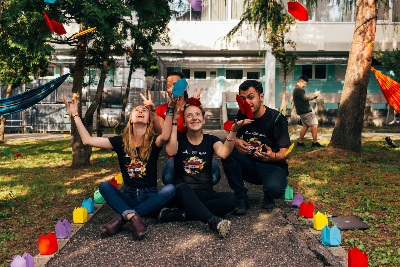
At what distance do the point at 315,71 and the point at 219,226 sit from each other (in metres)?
20.4

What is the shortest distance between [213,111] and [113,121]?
628cm

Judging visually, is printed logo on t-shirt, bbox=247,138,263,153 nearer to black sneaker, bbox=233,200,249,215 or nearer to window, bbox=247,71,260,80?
black sneaker, bbox=233,200,249,215

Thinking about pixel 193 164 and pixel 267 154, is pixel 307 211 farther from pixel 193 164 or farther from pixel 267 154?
pixel 193 164

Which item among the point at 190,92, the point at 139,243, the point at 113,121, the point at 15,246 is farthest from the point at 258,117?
the point at 190,92

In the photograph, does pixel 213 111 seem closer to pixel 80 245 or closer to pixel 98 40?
pixel 98 40

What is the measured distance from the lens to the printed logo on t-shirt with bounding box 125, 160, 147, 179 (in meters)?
3.56

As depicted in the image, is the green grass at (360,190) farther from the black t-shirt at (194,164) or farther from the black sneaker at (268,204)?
the black t-shirt at (194,164)

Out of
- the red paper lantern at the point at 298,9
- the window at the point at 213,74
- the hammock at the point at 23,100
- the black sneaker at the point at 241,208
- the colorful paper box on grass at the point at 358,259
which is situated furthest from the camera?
the window at the point at 213,74

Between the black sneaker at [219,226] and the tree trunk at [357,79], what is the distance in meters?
4.93

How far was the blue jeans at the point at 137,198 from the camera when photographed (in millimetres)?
3290

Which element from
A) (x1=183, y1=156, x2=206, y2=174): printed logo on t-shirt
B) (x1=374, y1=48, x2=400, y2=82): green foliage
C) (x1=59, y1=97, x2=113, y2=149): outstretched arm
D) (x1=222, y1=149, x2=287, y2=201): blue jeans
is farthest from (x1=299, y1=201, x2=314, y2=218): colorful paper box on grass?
(x1=374, y1=48, x2=400, y2=82): green foliage

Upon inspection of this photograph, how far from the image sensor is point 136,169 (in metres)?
3.56

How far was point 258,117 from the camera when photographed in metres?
4.02

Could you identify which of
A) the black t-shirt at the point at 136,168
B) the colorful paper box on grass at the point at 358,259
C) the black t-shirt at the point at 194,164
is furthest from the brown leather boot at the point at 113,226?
the colorful paper box on grass at the point at 358,259
